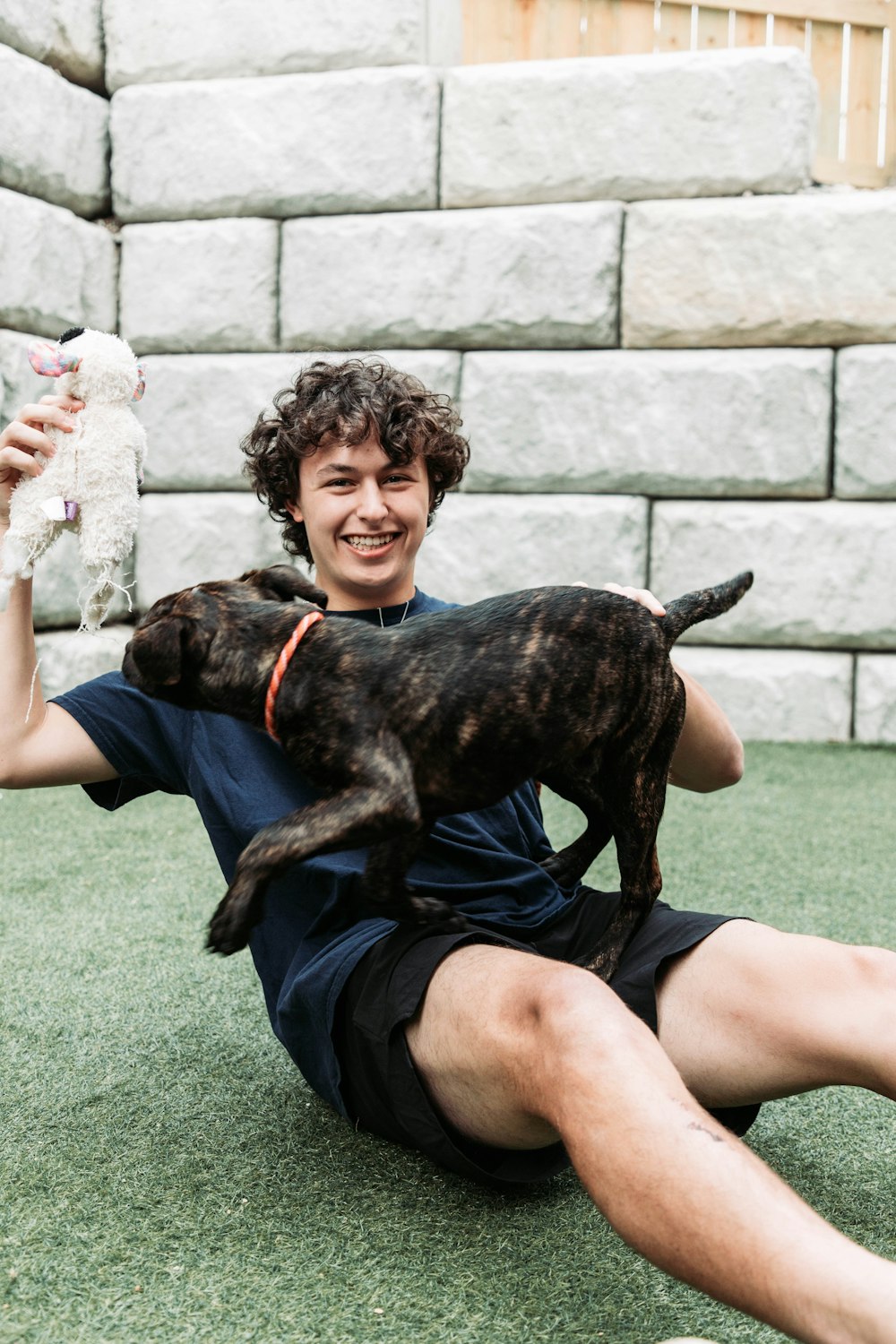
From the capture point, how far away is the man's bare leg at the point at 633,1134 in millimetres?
1195

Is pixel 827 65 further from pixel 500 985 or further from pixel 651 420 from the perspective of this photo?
pixel 500 985

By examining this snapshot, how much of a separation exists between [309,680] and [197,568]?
3.86 metres

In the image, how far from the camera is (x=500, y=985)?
5.24 feet

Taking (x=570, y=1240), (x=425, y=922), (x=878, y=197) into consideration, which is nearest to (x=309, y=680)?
(x=425, y=922)

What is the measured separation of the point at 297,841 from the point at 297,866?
1.34ft

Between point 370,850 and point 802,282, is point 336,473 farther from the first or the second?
point 802,282

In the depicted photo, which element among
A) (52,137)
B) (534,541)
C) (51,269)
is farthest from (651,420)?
(52,137)

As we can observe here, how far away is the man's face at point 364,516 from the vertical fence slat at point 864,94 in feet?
13.4

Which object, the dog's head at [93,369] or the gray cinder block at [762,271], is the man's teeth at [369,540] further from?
the gray cinder block at [762,271]

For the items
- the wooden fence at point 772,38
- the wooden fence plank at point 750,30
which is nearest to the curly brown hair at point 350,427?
the wooden fence at point 772,38

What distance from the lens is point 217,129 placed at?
16.7 ft

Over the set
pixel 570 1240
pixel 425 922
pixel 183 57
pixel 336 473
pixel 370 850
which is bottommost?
pixel 570 1240

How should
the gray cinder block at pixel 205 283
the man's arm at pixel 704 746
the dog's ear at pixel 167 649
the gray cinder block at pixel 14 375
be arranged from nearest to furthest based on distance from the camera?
the dog's ear at pixel 167 649, the man's arm at pixel 704 746, the gray cinder block at pixel 14 375, the gray cinder block at pixel 205 283

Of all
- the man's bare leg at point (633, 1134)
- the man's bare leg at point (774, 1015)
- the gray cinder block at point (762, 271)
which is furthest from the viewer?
the gray cinder block at point (762, 271)
